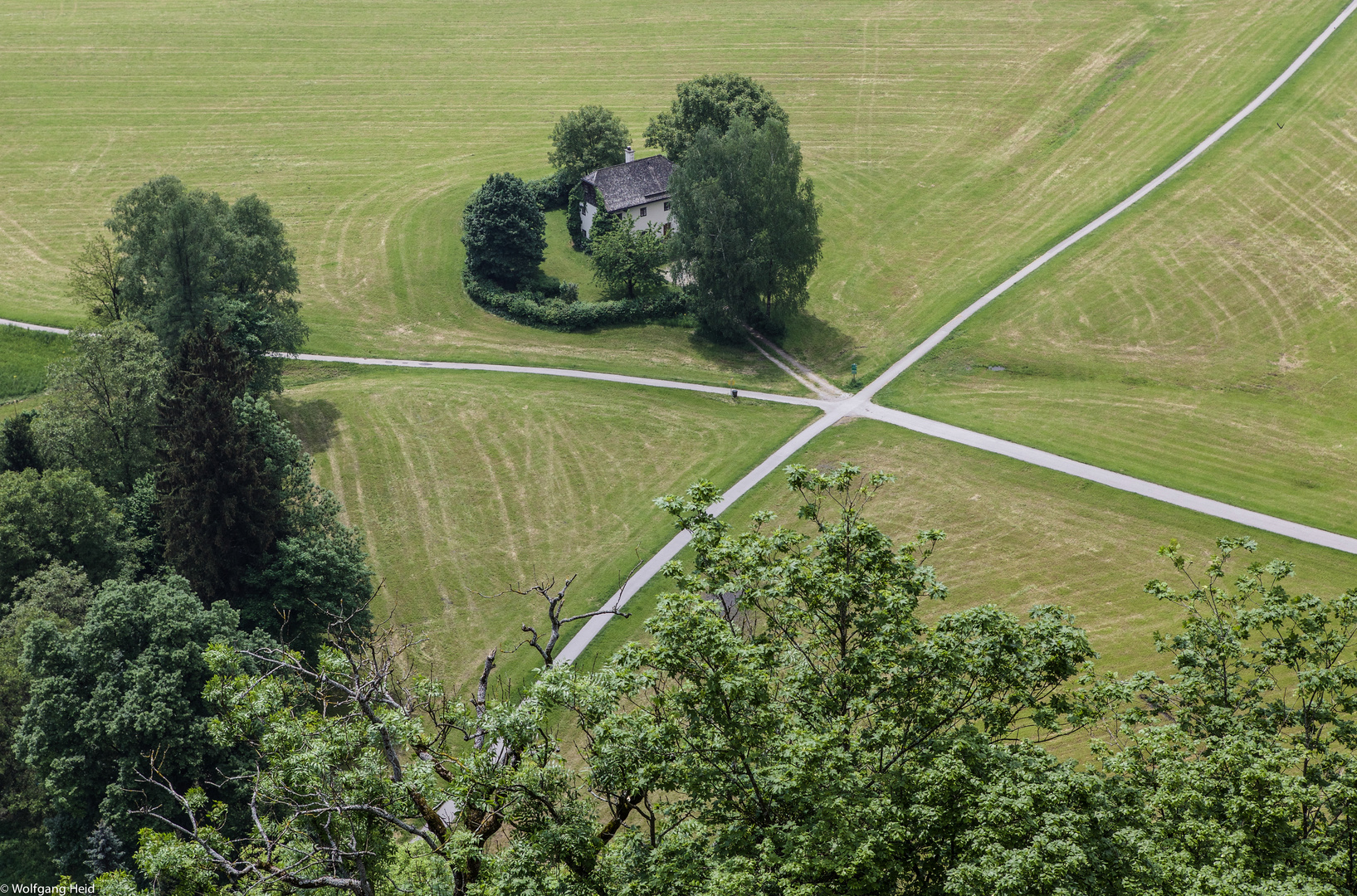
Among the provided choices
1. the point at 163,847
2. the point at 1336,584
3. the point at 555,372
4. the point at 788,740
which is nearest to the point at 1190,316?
the point at 1336,584

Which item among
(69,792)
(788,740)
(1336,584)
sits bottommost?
(69,792)

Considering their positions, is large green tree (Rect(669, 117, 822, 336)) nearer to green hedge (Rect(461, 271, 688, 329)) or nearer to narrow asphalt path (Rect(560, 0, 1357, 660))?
green hedge (Rect(461, 271, 688, 329))

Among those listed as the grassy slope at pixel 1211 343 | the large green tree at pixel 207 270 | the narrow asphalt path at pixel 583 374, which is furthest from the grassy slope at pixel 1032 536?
the large green tree at pixel 207 270

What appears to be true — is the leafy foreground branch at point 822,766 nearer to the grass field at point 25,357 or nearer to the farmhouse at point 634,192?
the grass field at point 25,357

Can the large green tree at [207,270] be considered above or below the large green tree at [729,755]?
above

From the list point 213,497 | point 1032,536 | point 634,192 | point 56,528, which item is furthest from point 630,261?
point 56,528

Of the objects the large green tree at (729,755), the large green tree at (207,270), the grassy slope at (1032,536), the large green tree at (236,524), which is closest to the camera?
the large green tree at (729,755)

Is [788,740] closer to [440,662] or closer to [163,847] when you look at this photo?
[163,847]
